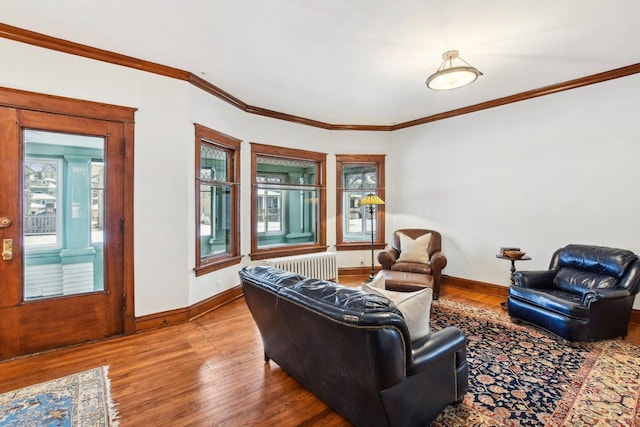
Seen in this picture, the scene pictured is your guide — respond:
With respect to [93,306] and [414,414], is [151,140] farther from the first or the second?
[414,414]

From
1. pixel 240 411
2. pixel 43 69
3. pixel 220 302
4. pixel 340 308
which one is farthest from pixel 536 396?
pixel 43 69

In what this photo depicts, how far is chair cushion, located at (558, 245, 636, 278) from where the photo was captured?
321cm

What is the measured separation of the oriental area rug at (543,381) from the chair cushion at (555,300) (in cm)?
33

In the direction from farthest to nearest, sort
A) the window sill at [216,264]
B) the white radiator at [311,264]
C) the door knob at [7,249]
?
1. the white radiator at [311,264]
2. the window sill at [216,264]
3. the door knob at [7,249]

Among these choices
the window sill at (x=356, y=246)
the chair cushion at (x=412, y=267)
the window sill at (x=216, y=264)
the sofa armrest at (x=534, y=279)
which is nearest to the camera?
the sofa armrest at (x=534, y=279)

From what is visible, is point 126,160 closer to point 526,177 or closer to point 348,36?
point 348,36

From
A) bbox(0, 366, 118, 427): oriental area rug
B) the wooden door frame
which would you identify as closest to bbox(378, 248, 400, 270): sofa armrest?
the wooden door frame

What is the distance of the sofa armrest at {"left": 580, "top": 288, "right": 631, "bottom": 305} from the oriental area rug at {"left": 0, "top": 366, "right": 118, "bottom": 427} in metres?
4.14

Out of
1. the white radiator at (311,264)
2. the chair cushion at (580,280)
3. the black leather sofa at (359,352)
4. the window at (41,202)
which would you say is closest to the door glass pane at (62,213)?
the window at (41,202)

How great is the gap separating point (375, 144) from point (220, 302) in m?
4.01

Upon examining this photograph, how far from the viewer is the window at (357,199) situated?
19.2ft

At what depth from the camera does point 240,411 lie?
2066 mm

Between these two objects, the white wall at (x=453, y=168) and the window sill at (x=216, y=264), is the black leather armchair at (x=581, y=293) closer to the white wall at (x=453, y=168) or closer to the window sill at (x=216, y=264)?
the white wall at (x=453, y=168)

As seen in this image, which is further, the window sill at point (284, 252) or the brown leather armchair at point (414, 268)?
the window sill at point (284, 252)
